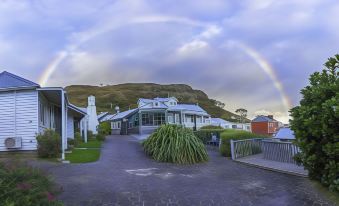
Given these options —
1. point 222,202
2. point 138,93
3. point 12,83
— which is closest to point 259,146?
point 222,202

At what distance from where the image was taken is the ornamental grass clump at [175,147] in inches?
615

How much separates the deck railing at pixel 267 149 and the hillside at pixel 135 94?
87.2 m

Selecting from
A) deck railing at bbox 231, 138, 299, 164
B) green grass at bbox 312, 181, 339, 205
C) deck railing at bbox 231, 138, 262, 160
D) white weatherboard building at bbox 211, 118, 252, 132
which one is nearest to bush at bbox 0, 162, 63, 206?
green grass at bbox 312, 181, 339, 205

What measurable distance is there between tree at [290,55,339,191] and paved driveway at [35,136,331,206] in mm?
664

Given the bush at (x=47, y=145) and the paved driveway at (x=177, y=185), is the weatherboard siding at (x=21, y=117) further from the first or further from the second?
the paved driveway at (x=177, y=185)

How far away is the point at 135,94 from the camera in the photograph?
13250cm

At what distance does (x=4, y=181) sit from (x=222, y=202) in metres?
4.83

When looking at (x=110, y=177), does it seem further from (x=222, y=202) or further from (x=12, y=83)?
(x=12, y=83)

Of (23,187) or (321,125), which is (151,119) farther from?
(23,187)

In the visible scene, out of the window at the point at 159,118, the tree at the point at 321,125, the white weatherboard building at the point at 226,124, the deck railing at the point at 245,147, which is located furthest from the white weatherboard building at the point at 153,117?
the tree at the point at 321,125

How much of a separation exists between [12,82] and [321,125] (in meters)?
13.3

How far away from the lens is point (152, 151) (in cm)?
1703

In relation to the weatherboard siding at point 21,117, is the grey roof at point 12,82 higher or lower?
higher

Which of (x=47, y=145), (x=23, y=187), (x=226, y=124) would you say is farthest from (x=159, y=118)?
(x=23, y=187)
